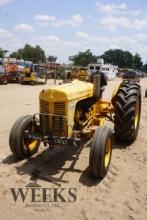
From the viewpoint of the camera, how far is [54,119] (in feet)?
20.1

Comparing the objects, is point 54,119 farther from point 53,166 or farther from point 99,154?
point 99,154

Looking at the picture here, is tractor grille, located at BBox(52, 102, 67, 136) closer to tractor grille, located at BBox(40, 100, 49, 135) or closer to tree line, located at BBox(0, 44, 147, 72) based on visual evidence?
tractor grille, located at BBox(40, 100, 49, 135)

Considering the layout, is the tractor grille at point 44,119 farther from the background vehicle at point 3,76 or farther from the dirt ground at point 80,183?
the background vehicle at point 3,76

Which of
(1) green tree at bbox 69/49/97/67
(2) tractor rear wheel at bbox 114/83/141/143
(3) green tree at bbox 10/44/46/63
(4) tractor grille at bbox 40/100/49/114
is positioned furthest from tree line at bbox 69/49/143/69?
(4) tractor grille at bbox 40/100/49/114

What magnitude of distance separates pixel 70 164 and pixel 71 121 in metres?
0.82

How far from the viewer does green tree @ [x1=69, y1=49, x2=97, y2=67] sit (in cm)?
7969

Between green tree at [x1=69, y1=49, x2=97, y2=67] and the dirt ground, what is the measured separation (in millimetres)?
72277

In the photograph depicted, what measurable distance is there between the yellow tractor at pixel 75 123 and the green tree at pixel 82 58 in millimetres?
71578

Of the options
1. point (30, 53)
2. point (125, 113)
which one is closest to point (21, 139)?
point (125, 113)

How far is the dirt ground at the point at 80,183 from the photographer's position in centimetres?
461

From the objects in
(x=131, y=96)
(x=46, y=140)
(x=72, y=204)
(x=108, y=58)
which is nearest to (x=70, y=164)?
(x=46, y=140)

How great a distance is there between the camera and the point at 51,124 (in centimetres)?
617

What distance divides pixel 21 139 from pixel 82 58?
2978 inches

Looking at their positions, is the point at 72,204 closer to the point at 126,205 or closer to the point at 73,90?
the point at 126,205
